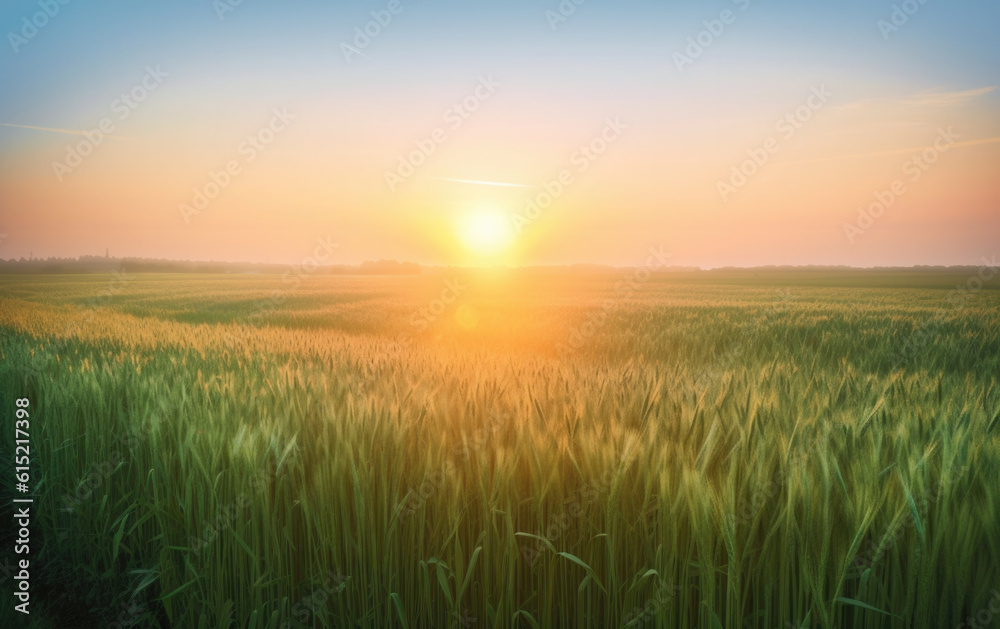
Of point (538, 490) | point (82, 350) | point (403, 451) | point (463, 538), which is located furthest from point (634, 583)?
point (82, 350)

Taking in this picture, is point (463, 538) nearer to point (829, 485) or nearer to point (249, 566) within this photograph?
point (249, 566)

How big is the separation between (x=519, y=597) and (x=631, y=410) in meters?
1.23

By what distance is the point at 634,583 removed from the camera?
1771 mm
